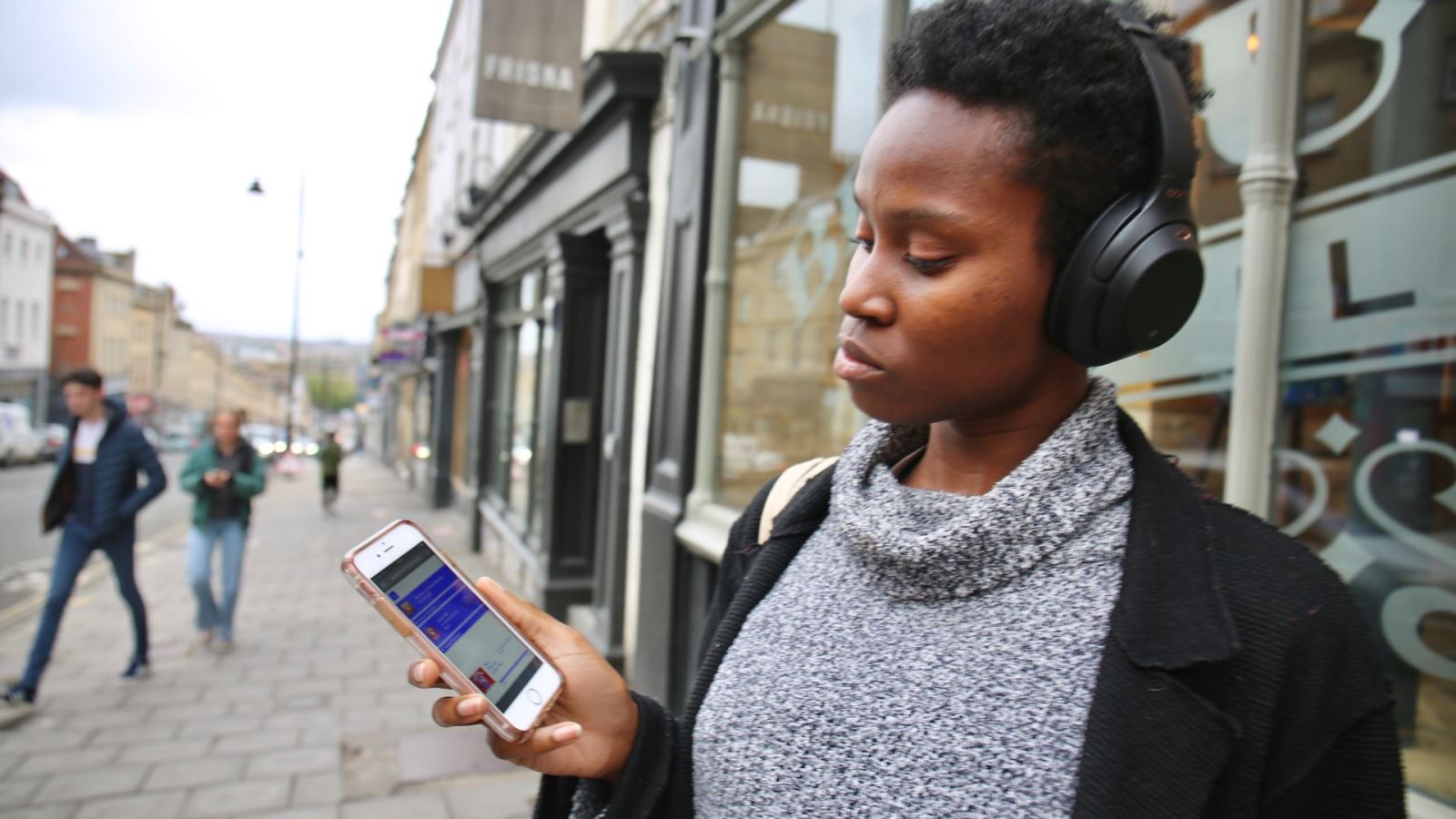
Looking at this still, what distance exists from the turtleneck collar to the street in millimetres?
9633

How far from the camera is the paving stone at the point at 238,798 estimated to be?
159 inches

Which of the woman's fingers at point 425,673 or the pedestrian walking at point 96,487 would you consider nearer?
the woman's fingers at point 425,673

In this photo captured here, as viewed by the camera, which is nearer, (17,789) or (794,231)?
(17,789)

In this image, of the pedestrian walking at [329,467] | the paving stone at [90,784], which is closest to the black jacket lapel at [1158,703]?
the paving stone at [90,784]

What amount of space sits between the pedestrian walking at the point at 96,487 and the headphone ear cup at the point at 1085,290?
5.68 metres

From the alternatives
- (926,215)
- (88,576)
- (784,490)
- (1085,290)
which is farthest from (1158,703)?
(88,576)

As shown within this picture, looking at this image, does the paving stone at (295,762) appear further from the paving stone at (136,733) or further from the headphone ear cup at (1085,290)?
the headphone ear cup at (1085,290)

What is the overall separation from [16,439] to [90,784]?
97.8ft

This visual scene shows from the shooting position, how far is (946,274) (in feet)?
3.11

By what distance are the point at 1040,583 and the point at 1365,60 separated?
1913 mm

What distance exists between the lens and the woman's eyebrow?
3.06 feet

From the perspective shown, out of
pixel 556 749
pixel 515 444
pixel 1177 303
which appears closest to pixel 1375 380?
pixel 1177 303

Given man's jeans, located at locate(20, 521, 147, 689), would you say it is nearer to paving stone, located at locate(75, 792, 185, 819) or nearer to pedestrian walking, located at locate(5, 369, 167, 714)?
pedestrian walking, located at locate(5, 369, 167, 714)

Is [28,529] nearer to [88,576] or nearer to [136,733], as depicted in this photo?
[88,576]
